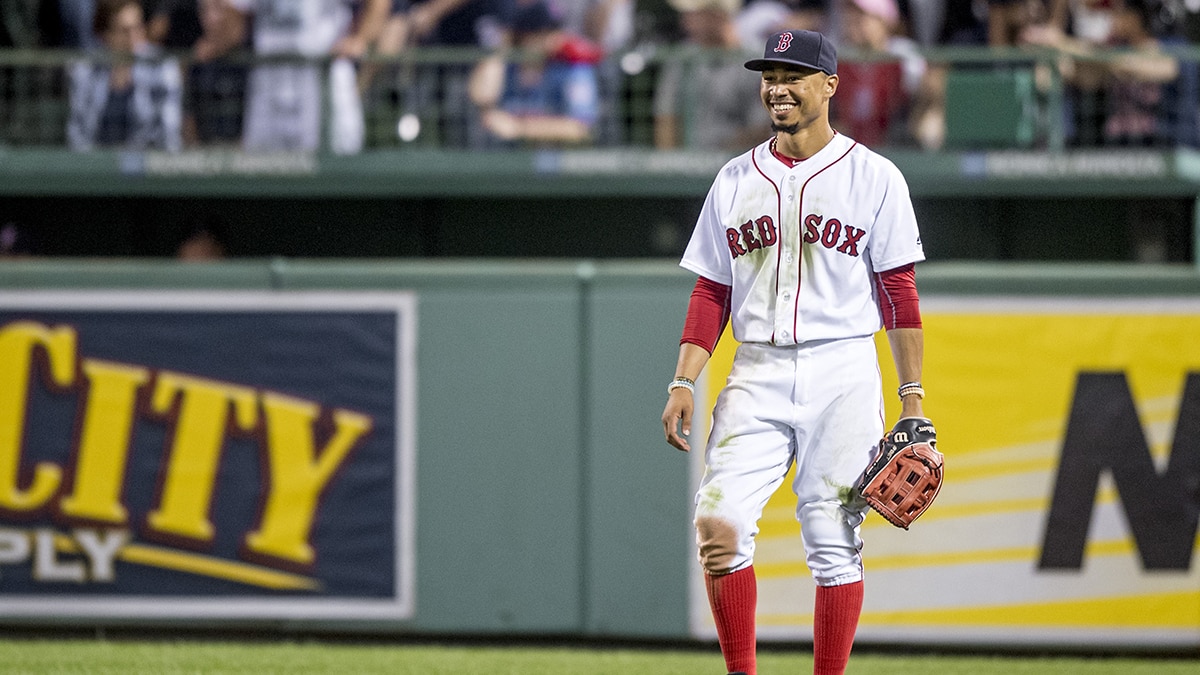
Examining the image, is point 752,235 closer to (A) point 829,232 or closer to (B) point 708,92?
(A) point 829,232

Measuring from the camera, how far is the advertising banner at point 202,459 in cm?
684

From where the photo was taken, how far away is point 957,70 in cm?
870

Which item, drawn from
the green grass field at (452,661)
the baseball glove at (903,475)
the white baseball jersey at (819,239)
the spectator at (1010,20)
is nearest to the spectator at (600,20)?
the spectator at (1010,20)

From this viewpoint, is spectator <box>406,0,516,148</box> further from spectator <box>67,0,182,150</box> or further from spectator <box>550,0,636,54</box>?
spectator <box>67,0,182,150</box>

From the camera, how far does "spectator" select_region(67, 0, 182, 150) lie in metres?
8.70

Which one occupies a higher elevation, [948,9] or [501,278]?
[948,9]

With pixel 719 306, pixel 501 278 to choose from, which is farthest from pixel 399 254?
pixel 719 306

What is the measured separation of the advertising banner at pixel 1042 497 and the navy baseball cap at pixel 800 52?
2.59m

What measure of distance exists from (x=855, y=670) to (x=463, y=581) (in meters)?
1.81

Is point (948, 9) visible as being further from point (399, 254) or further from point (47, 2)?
point (47, 2)

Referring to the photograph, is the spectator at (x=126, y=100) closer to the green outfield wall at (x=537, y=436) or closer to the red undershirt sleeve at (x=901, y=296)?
the green outfield wall at (x=537, y=436)

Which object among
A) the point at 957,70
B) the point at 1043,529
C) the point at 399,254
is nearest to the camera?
the point at 1043,529

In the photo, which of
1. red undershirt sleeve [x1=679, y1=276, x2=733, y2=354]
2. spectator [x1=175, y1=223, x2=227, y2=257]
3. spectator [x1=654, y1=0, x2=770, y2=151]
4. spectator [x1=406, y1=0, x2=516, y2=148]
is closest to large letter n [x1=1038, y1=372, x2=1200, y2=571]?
spectator [x1=654, y1=0, x2=770, y2=151]

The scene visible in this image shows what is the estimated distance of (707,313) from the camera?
4438 millimetres
